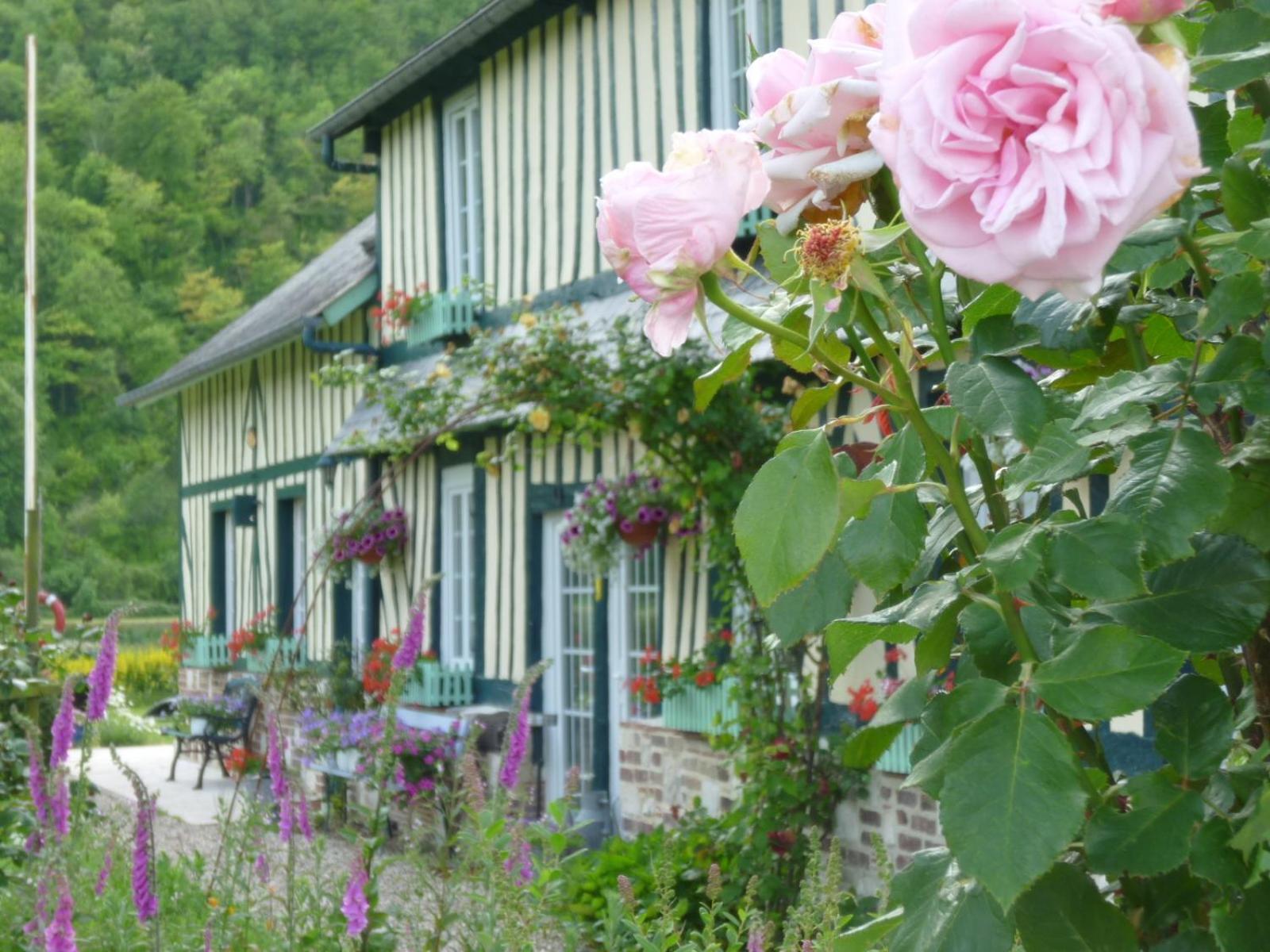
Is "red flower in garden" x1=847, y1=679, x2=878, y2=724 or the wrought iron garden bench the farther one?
the wrought iron garden bench

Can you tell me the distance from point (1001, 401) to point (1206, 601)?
160 mm

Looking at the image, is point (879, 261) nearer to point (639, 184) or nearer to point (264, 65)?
point (639, 184)

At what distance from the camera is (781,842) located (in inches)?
254

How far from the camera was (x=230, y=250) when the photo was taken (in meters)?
36.3

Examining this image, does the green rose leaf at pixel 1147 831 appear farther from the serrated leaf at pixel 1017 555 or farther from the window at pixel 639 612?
the window at pixel 639 612

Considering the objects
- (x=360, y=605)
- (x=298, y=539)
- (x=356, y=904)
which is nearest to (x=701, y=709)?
(x=356, y=904)

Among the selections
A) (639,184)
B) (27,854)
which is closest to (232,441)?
(27,854)

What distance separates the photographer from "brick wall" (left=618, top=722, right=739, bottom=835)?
302 inches

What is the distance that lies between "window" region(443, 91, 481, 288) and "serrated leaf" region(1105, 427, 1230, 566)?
31.3ft

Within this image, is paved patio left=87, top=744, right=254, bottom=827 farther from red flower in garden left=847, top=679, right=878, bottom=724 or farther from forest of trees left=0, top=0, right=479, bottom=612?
forest of trees left=0, top=0, right=479, bottom=612

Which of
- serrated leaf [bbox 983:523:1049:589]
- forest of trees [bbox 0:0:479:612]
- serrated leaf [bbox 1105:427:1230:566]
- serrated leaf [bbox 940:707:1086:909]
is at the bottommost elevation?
serrated leaf [bbox 940:707:1086:909]

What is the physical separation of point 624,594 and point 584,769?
1.19 metres

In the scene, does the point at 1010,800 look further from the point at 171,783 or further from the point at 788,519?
the point at 171,783

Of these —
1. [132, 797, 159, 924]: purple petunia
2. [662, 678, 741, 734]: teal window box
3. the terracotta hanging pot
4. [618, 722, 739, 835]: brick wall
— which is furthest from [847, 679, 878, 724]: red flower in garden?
[132, 797, 159, 924]: purple petunia
